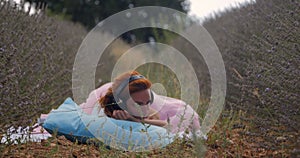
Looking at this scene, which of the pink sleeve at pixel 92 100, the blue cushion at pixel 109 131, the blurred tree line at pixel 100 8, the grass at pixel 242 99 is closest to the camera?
the grass at pixel 242 99

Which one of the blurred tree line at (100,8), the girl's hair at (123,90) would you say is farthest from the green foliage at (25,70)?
the blurred tree line at (100,8)

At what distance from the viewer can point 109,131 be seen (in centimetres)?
328

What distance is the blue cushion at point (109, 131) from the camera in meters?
3.08

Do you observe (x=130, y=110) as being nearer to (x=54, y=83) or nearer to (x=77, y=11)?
(x=54, y=83)

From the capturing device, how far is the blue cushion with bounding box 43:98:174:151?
308cm

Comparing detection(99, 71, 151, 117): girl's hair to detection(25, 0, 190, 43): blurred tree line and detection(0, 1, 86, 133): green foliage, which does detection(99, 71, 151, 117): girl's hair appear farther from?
detection(25, 0, 190, 43): blurred tree line

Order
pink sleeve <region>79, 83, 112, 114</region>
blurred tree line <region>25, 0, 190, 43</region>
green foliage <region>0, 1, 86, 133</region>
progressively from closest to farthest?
1. green foliage <region>0, 1, 86, 133</region>
2. pink sleeve <region>79, 83, 112, 114</region>
3. blurred tree line <region>25, 0, 190, 43</region>

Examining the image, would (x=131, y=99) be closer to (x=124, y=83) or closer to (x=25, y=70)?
(x=124, y=83)

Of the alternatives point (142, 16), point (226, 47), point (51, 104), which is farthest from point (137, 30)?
point (51, 104)

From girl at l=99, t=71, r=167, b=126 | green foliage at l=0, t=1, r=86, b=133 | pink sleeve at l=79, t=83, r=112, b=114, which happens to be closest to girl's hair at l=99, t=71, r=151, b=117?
girl at l=99, t=71, r=167, b=126

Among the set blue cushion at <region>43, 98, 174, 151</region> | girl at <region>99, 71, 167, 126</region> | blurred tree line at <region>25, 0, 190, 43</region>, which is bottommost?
blue cushion at <region>43, 98, 174, 151</region>

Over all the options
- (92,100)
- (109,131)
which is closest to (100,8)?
(92,100)

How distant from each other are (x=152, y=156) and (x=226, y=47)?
2407 mm

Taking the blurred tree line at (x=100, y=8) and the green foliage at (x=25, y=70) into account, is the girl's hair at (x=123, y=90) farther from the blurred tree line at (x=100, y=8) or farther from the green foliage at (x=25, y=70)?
the blurred tree line at (x=100, y=8)
